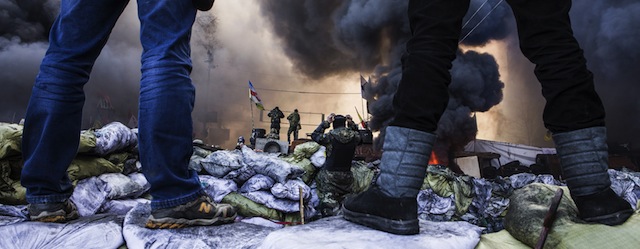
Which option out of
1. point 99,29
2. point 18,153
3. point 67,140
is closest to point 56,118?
point 67,140

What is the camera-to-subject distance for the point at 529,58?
0.93 meters

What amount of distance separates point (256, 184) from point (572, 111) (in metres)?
2.79

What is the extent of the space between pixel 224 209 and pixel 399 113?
26.5 inches

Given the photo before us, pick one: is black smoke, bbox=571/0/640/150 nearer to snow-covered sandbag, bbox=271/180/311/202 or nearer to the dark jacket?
the dark jacket

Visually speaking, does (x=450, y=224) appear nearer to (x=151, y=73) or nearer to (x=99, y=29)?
(x=151, y=73)

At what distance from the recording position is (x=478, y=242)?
0.84 metres

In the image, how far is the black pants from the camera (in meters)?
0.84

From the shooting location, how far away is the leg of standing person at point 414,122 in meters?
0.87

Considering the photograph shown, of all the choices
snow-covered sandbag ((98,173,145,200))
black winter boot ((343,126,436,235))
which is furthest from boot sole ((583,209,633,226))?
snow-covered sandbag ((98,173,145,200))

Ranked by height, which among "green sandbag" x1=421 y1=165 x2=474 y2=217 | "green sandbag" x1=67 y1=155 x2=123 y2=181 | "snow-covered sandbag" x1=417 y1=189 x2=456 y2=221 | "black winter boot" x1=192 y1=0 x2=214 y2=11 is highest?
"black winter boot" x1=192 y1=0 x2=214 y2=11

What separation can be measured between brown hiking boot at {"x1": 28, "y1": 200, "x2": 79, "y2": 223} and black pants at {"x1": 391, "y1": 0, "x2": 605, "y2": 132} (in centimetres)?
115

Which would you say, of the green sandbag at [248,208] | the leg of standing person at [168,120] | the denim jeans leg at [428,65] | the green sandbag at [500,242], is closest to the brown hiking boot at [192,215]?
the leg of standing person at [168,120]

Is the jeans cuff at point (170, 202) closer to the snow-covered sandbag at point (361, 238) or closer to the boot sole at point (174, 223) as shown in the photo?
the boot sole at point (174, 223)

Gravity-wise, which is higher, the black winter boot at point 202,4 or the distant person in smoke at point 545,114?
the black winter boot at point 202,4
